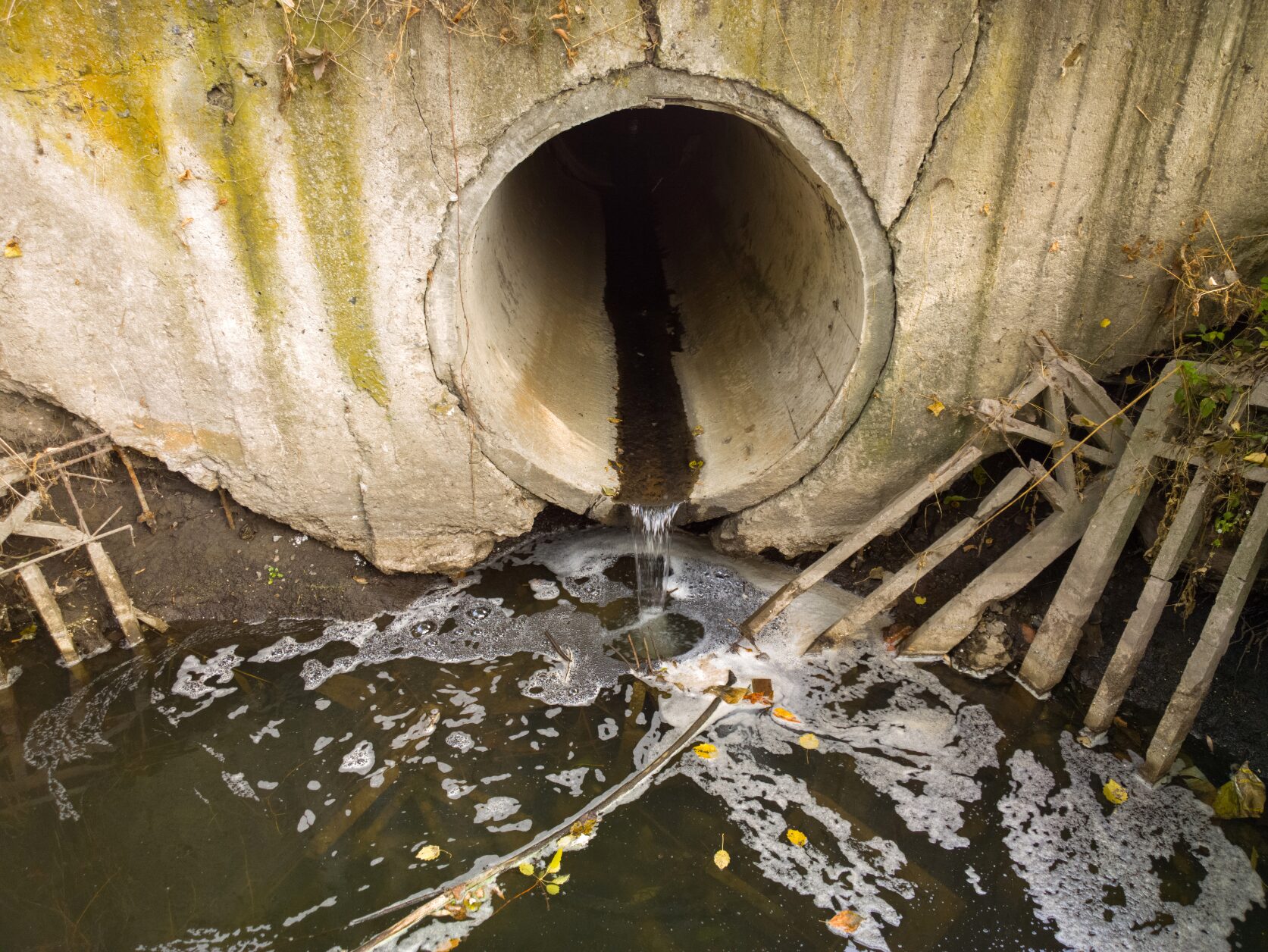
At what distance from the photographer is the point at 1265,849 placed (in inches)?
155

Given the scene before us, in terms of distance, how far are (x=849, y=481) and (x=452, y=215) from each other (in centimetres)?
266

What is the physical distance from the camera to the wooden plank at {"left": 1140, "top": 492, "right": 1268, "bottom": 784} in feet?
12.9

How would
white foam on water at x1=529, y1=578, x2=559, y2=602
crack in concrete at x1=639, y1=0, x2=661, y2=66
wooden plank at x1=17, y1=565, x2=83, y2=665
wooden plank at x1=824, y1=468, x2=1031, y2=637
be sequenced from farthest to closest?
white foam on water at x1=529, y1=578, x2=559, y2=602 → wooden plank at x1=824, y1=468, x2=1031, y2=637 → wooden plank at x1=17, y1=565, x2=83, y2=665 → crack in concrete at x1=639, y1=0, x2=661, y2=66

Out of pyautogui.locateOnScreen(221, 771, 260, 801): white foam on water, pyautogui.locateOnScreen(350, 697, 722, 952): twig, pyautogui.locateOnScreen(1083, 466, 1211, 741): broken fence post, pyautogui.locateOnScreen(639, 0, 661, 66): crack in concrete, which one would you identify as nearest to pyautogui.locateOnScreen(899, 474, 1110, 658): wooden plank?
pyautogui.locateOnScreen(1083, 466, 1211, 741): broken fence post

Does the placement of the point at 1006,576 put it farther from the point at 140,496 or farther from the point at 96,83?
the point at 96,83

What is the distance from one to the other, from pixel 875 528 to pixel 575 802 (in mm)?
2210

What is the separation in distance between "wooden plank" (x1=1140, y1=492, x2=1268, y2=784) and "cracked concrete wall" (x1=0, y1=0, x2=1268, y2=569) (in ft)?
4.34

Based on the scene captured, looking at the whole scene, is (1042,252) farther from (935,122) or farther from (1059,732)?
(1059,732)

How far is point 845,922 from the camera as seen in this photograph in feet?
12.1

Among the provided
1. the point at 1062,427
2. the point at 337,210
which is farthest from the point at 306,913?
the point at 1062,427

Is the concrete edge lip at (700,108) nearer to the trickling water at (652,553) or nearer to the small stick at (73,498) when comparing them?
the trickling water at (652,553)

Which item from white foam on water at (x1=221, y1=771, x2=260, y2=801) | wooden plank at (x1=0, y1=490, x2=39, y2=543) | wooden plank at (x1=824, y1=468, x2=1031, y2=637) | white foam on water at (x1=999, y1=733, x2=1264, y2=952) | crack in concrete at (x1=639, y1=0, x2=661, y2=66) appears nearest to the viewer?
white foam on water at (x1=999, y1=733, x2=1264, y2=952)

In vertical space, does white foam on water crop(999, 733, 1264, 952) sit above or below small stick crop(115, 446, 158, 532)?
below

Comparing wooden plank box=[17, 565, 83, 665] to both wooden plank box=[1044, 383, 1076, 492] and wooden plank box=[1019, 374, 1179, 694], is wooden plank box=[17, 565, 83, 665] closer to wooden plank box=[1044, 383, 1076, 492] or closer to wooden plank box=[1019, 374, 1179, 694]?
wooden plank box=[1019, 374, 1179, 694]
